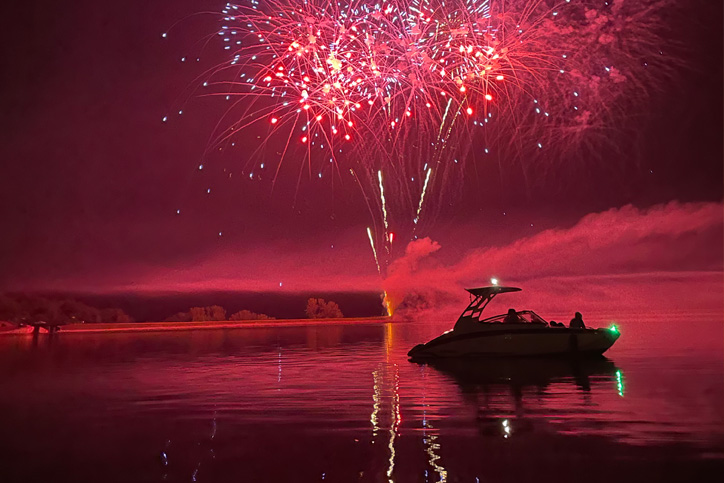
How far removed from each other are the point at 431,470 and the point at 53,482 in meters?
5.18

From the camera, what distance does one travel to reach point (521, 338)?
82.4 feet

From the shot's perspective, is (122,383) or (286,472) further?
(122,383)

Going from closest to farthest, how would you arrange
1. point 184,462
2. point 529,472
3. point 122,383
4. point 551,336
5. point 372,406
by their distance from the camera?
point 529,472 < point 184,462 < point 372,406 < point 122,383 < point 551,336

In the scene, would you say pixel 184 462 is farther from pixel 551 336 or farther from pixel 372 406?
pixel 551 336

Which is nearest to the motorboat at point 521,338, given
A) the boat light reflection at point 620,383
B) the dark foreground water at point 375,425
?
the dark foreground water at point 375,425

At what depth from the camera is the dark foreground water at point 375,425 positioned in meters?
8.97

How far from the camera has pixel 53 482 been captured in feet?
28.6

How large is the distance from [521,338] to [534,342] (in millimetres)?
532

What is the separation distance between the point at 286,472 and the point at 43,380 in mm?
17453

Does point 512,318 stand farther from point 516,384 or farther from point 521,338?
point 516,384

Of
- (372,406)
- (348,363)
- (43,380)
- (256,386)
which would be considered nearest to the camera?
(372,406)

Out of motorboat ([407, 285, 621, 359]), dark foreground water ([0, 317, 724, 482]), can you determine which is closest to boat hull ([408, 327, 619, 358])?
motorboat ([407, 285, 621, 359])

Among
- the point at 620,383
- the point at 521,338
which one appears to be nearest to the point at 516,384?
the point at 620,383

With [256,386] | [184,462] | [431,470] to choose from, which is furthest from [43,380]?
[431,470]
